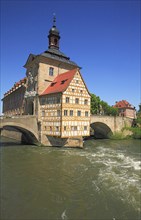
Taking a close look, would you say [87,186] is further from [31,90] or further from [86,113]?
[31,90]

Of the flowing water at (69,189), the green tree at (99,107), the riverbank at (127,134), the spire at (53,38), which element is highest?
the spire at (53,38)

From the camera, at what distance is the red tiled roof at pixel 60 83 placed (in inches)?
909

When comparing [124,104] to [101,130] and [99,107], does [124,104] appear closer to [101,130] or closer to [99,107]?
[99,107]

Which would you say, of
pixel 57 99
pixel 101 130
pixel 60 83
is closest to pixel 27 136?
pixel 57 99

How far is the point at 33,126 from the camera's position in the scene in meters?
24.4

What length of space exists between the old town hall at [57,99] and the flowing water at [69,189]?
21.9 feet

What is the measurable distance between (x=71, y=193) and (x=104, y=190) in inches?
78.4

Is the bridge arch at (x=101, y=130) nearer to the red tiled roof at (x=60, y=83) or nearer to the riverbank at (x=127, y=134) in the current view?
the riverbank at (x=127, y=134)

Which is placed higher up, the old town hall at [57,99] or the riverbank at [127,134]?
the old town hall at [57,99]

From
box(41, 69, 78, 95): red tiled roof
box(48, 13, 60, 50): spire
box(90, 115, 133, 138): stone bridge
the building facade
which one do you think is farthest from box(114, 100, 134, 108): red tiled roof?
box(41, 69, 78, 95): red tiled roof

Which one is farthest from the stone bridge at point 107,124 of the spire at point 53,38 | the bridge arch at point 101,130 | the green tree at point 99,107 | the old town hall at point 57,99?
the spire at point 53,38

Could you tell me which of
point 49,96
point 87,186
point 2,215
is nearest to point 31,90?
point 49,96

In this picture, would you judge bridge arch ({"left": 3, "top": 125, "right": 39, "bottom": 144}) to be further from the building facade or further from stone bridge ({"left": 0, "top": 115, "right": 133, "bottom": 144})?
the building facade

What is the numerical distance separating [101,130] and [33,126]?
16853 mm
